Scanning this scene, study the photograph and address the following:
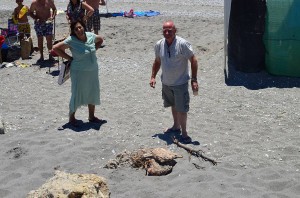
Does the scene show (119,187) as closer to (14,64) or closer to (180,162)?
(180,162)

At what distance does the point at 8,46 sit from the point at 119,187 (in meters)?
7.20

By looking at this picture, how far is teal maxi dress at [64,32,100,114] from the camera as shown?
6562mm

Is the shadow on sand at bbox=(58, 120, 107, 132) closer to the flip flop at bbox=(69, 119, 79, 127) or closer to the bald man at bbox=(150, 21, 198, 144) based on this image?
the flip flop at bbox=(69, 119, 79, 127)

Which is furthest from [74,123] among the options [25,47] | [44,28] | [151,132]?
[25,47]

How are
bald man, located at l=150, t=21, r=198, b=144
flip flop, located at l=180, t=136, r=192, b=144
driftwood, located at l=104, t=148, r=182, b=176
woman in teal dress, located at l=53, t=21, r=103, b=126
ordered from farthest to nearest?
woman in teal dress, located at l=53, t=21, r=103, b=126
flip flop, located at l=180, t=136, r=192, b=144
bald man, located at l=150, t=21, r=198, b=144
driftwood, located at l=104, t=148, r=182, b=176

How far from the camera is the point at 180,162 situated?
5.64 m

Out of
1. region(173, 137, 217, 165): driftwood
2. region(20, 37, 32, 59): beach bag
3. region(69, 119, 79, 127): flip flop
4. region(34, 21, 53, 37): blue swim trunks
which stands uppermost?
region(34, 21, 53, 37): blue swim trunks

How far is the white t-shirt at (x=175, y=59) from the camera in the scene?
5.92 metres

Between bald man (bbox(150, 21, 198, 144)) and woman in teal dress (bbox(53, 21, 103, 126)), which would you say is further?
woman in teal dress (bbox(53, 21, 103, 126))

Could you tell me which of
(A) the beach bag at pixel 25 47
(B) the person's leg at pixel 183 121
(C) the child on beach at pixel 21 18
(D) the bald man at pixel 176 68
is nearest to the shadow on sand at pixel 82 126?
(D) the bald man at pixel 176 68

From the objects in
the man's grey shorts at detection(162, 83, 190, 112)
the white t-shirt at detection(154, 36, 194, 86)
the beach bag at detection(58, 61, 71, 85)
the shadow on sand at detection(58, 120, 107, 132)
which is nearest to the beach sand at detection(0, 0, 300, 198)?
the shadow on sand at detection(58, 120, 107, 132)

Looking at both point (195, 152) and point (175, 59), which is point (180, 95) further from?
point (195, 152)

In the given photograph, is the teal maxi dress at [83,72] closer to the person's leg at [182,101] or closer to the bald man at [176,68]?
the bald man at [176,68]

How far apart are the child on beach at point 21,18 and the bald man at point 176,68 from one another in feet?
19.1
